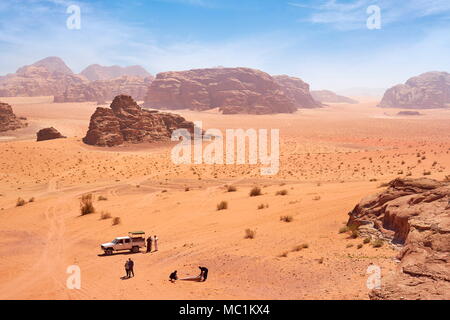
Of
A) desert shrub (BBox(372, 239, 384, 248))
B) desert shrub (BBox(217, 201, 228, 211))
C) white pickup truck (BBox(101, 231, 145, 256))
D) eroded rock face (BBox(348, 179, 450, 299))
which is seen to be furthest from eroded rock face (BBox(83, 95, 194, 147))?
desert shrub (BBox(372, 239, 384, 248))

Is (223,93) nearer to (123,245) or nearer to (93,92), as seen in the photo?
(93,92)

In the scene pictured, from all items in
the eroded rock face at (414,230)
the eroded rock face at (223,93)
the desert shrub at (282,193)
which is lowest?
the desert shrub at (282,193)

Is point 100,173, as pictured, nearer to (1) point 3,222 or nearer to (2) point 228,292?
(1) point 3,222

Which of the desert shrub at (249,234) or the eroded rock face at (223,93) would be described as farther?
the eroded rock face at (223,93)

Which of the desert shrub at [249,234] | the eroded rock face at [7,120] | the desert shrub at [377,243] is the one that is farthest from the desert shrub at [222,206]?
the eroded rock face at [7,120]

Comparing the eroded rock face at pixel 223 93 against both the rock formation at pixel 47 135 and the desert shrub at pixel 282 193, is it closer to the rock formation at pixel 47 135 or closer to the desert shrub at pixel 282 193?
the rock formation at pixel 47 135

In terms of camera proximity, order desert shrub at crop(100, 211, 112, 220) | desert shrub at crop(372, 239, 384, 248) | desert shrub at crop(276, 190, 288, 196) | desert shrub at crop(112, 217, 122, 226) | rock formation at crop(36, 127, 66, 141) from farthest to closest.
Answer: rock formation at crop(36, 127, 66, 141) → desert shrub at crop(276, 190, 288, 196) → desert shrub at crop(100, 211, 112, 220) → desert shrub at crop(112, 217, 122, 226) → desert shrub at crop(372, 239, 384, 248)

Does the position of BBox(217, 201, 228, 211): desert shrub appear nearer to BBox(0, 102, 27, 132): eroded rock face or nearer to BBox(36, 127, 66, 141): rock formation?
BBox(36, 127, 66, 141): rock formation
